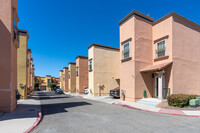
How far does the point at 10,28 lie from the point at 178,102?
14461 millimetres

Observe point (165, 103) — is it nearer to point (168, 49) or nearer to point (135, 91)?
point (135, 91)

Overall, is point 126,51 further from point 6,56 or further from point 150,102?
point 6,56

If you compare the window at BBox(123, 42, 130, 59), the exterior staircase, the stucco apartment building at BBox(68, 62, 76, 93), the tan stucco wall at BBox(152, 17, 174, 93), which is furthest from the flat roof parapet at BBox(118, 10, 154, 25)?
the stucco apartment building at BBox(68, 62, 76, 93)

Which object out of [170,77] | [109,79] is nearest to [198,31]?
[170,77]

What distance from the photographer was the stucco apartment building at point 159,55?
13.2 meters

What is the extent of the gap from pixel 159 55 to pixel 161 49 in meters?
0.73

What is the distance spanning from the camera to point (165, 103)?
11.6m

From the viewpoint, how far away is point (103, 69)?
2381 cm

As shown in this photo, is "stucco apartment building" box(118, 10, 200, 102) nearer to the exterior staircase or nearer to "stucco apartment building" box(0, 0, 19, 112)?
the exterior staircase

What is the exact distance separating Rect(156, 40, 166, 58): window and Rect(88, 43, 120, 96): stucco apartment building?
971 centimetres

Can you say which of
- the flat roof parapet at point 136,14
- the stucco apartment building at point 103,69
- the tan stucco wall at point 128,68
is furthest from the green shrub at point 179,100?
the stucco apartment building at point 103,69

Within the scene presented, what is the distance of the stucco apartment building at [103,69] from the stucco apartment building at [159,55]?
7665 millimetres

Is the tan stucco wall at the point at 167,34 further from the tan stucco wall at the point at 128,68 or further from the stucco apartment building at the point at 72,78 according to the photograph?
the stucco apartment building at the point at 72,78

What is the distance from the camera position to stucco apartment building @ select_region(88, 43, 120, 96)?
2302 cm
